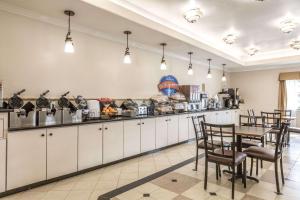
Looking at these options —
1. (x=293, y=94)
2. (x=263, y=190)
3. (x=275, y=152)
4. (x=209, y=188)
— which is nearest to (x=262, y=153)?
(x=275, y=152)

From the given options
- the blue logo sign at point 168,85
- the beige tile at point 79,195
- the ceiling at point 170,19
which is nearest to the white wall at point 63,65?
the ceiling at point 170,19

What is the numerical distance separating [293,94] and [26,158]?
903 centimetres

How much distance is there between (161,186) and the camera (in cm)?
296

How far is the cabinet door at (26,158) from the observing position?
104 inches

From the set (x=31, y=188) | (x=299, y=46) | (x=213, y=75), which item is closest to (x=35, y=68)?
(x=31, y=188)

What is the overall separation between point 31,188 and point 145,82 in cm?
339

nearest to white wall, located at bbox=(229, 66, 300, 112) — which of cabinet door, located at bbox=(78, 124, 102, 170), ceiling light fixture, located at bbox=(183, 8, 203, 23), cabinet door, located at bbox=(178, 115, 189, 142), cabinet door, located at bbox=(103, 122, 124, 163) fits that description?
cabinet door, located at bbox=(178, 115, 189, 142)

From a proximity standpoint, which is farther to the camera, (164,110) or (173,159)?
(164,110)

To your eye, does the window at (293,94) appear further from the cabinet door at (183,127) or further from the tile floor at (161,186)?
the cabinet door at (183,127)

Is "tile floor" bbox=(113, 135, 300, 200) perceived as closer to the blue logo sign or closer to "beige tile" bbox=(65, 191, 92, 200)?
"beige tile" bbox=(65, 191, 92, 200)

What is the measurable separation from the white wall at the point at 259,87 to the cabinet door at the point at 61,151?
7.89m

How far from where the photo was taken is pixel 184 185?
300 centimetres

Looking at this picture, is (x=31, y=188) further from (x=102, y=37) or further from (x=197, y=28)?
(x=197, y=28)

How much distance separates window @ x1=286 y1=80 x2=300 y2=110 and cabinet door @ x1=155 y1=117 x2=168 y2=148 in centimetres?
593
